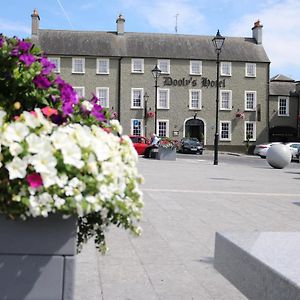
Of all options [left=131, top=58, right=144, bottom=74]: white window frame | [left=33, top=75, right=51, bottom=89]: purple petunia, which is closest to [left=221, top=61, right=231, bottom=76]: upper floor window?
[left=131, top=58, right=144, bottom=74]: white window frame

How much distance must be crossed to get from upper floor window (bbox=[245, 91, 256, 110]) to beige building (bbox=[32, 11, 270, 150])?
0.10 meters

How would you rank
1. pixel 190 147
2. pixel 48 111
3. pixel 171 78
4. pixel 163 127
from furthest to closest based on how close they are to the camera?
1. pixel 171 78
2. pixel 163 127
3. pixel 190 147
4. pixel 48 111

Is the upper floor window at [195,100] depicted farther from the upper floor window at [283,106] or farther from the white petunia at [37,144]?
the white petunia at [37,144]

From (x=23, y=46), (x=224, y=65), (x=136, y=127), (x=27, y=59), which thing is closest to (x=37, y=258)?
(x=27, y=59)

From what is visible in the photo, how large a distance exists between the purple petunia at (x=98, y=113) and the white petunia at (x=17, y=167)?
67cm

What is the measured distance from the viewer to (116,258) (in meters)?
5.26

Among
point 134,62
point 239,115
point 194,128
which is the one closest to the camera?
point 134,62

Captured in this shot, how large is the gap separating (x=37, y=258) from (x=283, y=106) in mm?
52810

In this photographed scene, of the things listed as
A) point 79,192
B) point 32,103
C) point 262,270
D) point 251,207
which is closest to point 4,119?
point 32,103

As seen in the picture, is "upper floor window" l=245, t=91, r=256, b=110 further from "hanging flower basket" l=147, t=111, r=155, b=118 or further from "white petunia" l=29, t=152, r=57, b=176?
"white petunia" l=29, t=152, r=57, b=176

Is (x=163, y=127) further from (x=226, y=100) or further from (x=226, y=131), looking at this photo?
(x=226, y=100)

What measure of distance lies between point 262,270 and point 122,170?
1.58 metres

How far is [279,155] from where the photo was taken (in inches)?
904

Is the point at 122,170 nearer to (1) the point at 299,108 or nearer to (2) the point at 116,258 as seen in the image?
(2) the point at 116,258
